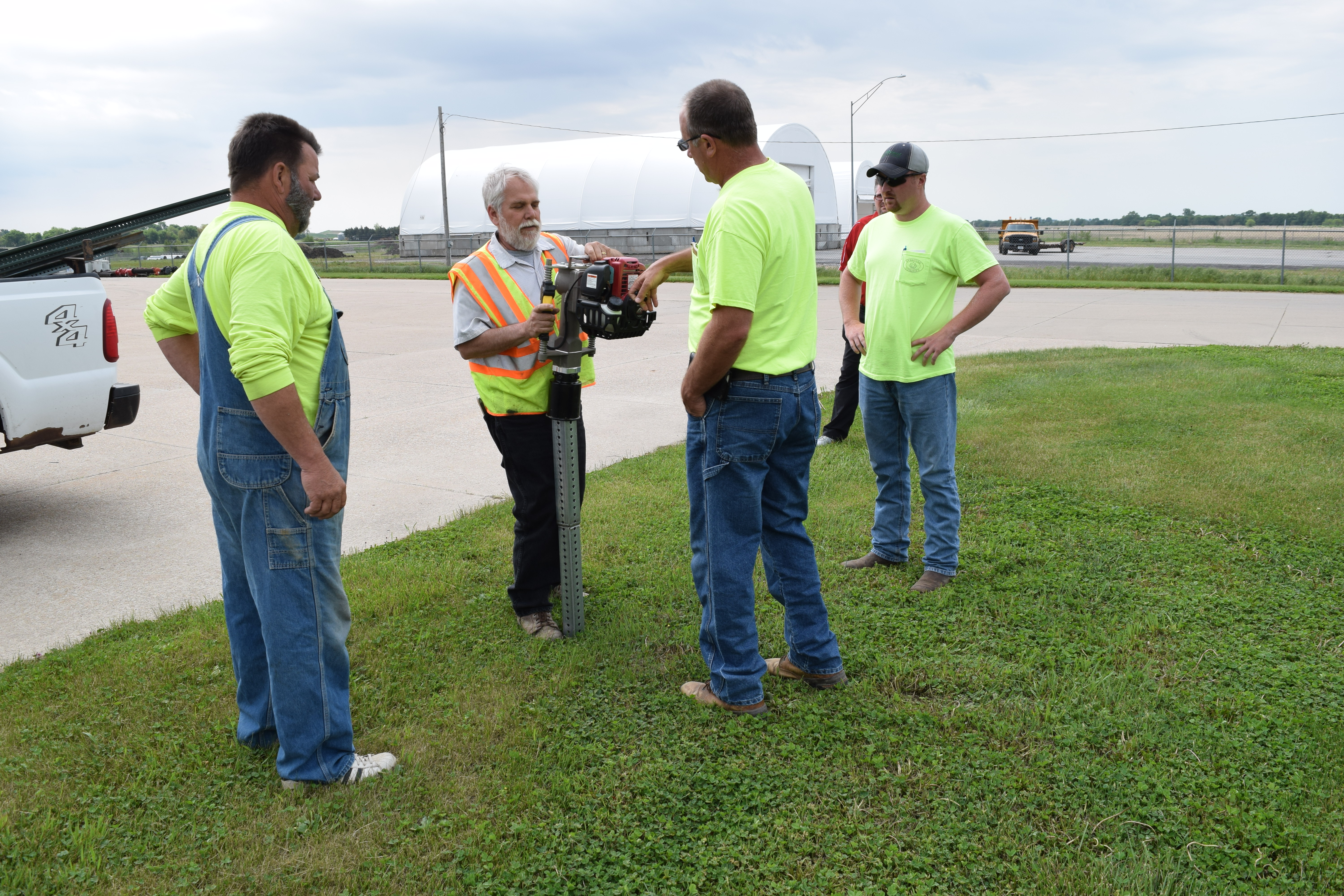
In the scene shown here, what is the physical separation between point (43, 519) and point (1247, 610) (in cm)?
657

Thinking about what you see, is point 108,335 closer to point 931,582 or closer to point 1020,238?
point 931,582

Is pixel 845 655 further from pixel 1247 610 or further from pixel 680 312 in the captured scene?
pixel 680 312

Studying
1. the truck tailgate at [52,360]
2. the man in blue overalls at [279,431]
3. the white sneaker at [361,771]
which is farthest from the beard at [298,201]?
the truck tailgate at [52,360]

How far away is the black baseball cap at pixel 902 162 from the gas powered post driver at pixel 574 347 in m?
1.42

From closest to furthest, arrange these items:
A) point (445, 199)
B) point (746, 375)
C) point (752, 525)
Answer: point (746, 375), point (752, 525), point (445, 199)

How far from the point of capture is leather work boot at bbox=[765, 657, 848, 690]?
366 cm

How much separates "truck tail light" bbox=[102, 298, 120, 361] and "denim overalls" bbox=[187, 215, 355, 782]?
3599mm

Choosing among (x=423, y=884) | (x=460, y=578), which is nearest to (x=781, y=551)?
(x=423, y=884)

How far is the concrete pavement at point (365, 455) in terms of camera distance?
16.2 ft

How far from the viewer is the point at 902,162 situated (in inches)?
174

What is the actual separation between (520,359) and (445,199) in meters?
34.7

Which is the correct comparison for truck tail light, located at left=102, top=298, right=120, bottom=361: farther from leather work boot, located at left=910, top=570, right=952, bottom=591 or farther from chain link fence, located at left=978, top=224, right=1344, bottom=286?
chain link fence, located at left=978, top=224, right=1344, bottom=286

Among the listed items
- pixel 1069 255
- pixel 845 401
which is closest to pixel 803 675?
pixel 845 401

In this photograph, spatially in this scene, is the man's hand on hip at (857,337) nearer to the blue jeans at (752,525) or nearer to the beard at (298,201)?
the blue jeans at (752,525)
